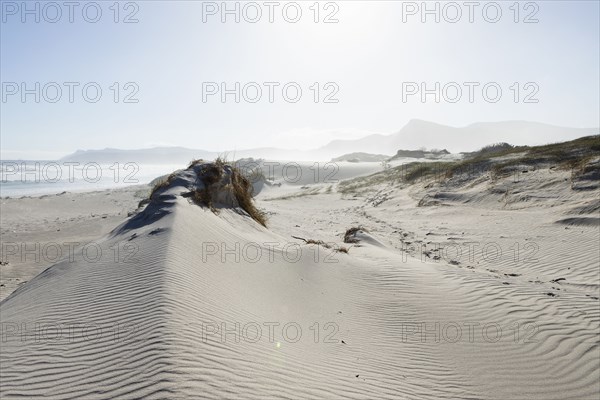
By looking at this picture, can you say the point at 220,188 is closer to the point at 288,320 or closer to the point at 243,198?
the point at 243,198

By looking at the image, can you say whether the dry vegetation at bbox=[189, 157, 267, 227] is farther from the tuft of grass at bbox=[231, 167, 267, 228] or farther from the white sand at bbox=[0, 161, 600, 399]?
the white sand at bbox=[0, 161, 600, 399]

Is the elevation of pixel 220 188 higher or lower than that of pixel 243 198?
higher

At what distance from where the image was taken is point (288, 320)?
4.48 m

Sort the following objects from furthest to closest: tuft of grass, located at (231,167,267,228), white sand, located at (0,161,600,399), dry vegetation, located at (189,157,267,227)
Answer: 1. tuft of grass, located at (231,167,267,228)
2. dry vegetation, located at (189,157,267,227)
3. white sand, located at (0,161,600,399)

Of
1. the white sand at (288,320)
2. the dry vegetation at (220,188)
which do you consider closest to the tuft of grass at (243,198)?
the dry vegetation at (220,188)

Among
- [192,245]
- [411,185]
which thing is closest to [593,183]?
[411,185]

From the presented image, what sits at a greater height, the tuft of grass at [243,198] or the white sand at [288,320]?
the tuft of grass at [243,198]

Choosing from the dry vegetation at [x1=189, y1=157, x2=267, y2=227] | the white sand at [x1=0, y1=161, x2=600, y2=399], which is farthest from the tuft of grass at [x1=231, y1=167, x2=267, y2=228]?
the white sand at [x1=0, y1=161, x2=600, y2=399]

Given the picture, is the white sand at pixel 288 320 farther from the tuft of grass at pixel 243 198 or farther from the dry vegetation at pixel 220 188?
the tuft of grass at pixel 243 198

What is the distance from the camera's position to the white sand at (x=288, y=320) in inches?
113

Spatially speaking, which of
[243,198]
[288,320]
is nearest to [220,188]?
[243,198]

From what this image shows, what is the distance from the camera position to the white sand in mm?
2867

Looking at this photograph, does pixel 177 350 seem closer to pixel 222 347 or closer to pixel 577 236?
pixel 222 347

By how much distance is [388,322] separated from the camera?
5.19 metres
